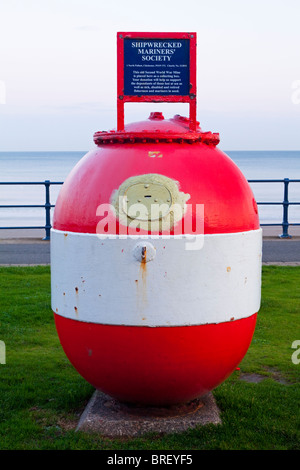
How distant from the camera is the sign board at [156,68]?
4.23 metres

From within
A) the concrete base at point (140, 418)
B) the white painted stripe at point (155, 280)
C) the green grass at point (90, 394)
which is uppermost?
the white painted stripe at point (155, 280)

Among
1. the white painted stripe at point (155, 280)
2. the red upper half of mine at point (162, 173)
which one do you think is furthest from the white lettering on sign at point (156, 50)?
the white painted stripe at point (155, 280)

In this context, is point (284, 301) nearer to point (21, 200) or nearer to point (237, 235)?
point (237, 235)

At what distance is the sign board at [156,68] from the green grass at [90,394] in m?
2.06

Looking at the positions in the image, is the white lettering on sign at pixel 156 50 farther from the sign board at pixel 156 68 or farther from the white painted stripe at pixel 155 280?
the white painted stripe at pixel 155 280

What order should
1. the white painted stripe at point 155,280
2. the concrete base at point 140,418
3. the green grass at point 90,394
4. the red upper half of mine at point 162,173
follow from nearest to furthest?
the white painted stripe at point 155,280
the red upper half of mine at point 162,173
the green grass at point 90,394
the concrete base at point 140,418

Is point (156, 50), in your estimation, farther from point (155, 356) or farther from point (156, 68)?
point (155, 356)

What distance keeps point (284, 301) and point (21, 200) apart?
27.7m

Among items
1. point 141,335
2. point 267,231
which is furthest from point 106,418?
point 267,231

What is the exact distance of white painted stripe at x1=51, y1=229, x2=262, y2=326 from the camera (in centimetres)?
374

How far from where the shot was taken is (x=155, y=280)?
374 centimetres

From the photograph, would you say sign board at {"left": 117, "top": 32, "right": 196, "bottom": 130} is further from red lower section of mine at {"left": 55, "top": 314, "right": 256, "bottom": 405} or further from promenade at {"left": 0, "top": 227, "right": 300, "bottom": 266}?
promenade at {"left": 0, "top": 227, "right": 300, "bottom": 266}

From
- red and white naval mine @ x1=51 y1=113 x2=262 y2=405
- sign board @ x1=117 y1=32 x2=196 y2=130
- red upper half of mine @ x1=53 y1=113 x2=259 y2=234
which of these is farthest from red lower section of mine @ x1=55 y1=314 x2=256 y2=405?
sign board @ x1=117 y1=32 x2=196 y2=130

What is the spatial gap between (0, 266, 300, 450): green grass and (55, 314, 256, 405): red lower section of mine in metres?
0.30
